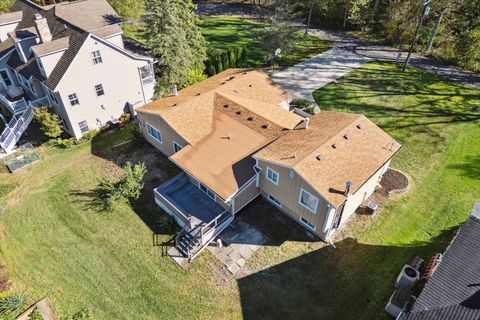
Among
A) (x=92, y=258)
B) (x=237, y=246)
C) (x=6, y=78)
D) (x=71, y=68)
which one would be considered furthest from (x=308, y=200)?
(x=6, y=78)

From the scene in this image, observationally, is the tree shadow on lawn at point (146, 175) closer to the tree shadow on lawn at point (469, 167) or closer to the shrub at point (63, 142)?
the shrub at point (63, 142)

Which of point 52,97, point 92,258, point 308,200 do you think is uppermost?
point 52,97

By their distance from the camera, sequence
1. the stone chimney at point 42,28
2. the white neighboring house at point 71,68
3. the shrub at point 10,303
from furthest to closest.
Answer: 1. the stone chimney at point 42,28
2. the white neighboring house at point 71,68
3. the shrub at point 10,303

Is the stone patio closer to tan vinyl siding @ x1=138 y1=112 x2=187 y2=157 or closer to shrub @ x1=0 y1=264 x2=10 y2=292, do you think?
tan vinyl siding @ x1=138 y1=112 x2=187 y2=157

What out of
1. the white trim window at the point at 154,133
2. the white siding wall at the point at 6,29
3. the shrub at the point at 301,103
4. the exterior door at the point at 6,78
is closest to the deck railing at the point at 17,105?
the exterior door at the point at 6,78

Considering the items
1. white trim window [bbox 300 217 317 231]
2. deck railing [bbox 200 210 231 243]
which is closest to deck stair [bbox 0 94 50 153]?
deck railing [bbox 200 210 231 243]

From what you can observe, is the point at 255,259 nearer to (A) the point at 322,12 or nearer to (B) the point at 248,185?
(B) the point at 248,185

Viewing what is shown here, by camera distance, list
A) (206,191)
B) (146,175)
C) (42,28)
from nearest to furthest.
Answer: (206,191), (146,175), (42,28)

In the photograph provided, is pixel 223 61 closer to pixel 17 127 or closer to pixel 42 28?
pixel 42 28
